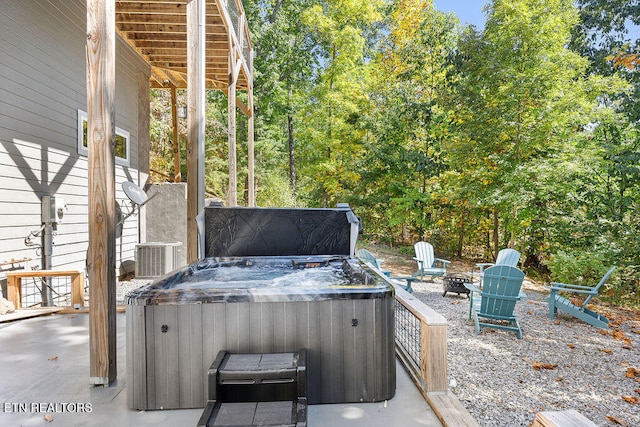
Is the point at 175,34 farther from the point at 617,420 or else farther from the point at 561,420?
the point at 617,420

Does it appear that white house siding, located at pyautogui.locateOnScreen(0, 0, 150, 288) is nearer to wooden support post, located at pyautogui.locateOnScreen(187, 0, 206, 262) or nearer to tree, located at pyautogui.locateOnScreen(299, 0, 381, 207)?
wooden support post, located at pyautogui.locateOnScreen(187, 0, 206, 262)

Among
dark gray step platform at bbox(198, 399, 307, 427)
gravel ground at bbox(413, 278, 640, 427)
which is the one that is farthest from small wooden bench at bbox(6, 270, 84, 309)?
gravel ground at bbox(413, 278, 640, 427)

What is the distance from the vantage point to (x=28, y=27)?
13.1 ft

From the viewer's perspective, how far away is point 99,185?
7.38 feet

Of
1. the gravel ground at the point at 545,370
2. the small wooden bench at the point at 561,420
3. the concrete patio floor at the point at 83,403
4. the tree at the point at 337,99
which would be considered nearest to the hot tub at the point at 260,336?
the concrete patio floor at the point at 83,403

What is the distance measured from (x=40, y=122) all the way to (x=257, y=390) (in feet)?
13.5

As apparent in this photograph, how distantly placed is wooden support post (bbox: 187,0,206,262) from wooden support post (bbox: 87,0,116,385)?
144cm

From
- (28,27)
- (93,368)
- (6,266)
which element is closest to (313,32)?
(28,27)

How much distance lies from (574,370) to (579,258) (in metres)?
4.15

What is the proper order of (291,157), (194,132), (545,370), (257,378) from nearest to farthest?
1. (257,378)
2. (545,370)
3. (194,132)
4. (291,157)

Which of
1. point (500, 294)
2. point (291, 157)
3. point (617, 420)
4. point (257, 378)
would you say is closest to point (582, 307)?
point (500, 294)

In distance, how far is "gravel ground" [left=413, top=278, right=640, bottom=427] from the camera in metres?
2.73

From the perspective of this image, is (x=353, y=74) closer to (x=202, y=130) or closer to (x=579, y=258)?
(x=579, y=258)

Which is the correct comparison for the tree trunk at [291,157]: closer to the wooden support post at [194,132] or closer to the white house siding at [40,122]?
the white house siding at [40,122]
